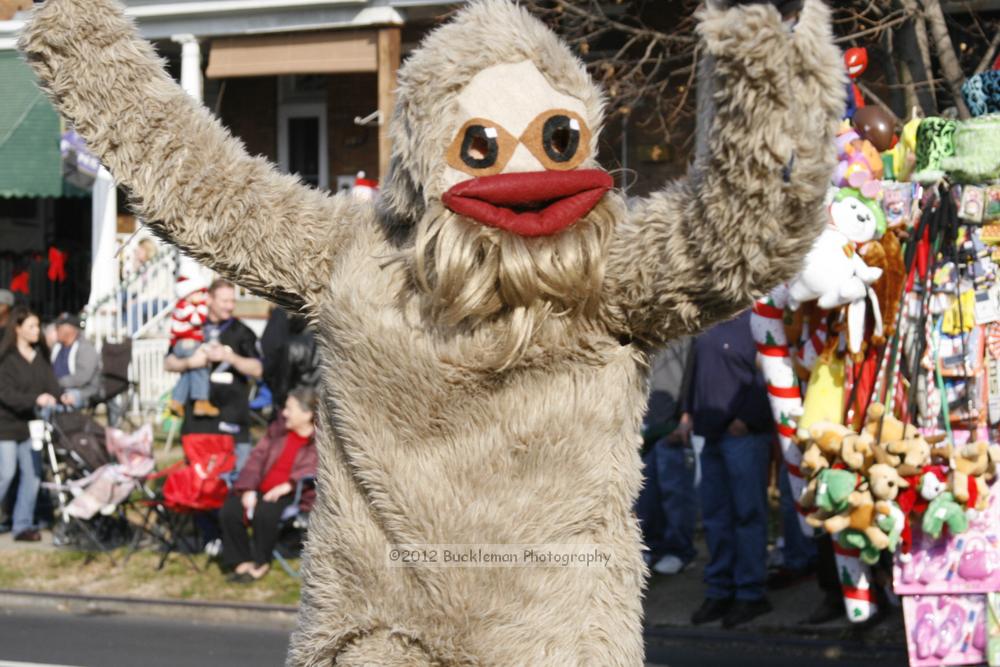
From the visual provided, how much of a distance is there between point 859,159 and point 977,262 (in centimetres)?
66

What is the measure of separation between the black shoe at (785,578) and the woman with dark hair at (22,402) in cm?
562

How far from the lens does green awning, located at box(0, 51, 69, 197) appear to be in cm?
1702

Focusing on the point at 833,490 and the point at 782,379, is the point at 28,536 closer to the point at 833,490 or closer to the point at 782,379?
the point at 782,379

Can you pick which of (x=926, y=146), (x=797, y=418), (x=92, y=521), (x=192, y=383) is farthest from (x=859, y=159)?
(x=92, y=521)

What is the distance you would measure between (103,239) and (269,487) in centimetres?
865

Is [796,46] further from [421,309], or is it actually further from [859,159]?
[859,159]

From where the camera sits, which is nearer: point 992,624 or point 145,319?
point 992,624

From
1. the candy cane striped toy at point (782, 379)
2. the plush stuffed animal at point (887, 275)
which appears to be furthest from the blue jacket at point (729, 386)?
the plush stuffed animal at point (887, 275)

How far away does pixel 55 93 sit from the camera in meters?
3.04

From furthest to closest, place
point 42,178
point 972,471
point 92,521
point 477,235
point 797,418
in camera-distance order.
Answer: point 42,178
point 92,521
point 797,418
point 972,471
point 477,235

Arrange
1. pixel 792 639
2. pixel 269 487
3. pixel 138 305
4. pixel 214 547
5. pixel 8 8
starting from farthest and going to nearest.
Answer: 1. pixel 8 8
2. pixel 138 305
3. pixel 214 547
4. pixel 269 487
5. pixel 792 639

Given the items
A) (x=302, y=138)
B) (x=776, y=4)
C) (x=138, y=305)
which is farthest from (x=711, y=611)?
(x=302, y=138)

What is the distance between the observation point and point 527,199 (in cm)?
271

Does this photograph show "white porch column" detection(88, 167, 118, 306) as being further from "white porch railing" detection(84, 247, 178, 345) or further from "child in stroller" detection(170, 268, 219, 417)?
"child in stroller" detection(170, 268, 219, 417)
